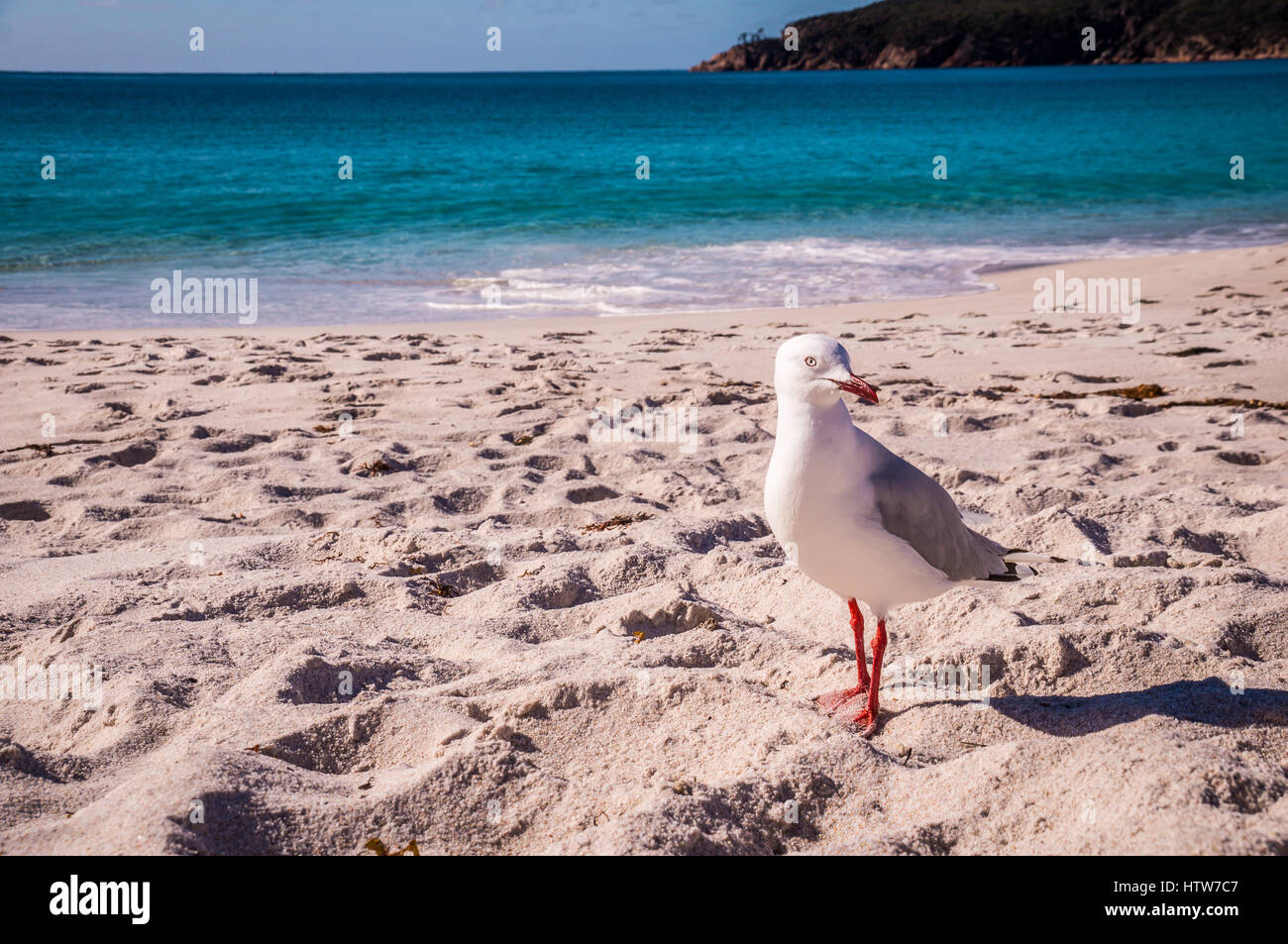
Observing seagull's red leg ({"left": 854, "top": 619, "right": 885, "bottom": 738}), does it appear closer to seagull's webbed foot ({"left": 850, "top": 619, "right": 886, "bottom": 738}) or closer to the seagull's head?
seagull's webbed foot ({"left": 850, "top": 619, "right": 886, "bottom": 738})

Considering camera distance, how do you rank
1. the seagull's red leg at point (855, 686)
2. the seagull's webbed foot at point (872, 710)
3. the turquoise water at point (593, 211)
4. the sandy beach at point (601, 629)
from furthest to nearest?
the turquoise water at point (593, 211)
the seagull's red leg at point (855, 686)
the seagull's webbed foot at point (872, 710)
the sandy beach at point (601, 629)

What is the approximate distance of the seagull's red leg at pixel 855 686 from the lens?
2807mm

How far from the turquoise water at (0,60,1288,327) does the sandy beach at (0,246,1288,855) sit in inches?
208

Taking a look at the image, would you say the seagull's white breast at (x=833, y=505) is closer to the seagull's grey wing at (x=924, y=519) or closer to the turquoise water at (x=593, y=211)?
the seagull's grey wing at (x=924, y=519)

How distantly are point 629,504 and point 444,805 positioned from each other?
2.30 meters

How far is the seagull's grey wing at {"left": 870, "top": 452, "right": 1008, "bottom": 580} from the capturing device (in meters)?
2.55

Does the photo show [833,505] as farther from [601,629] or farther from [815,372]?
[601,629]

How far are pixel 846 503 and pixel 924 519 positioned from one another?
251 millimetres

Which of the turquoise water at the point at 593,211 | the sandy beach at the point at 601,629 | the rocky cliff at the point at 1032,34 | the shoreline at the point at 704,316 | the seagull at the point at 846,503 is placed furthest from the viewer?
the rocky cliff at the point at 1032,34

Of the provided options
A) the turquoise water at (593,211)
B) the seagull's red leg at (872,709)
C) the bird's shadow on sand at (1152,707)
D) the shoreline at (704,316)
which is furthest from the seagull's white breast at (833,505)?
the turquoise water at (593,211)

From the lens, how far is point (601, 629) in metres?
3.24

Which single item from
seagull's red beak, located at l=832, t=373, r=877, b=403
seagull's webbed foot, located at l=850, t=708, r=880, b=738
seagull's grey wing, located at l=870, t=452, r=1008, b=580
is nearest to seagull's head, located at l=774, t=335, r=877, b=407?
seagull's red beak, located at l=832, t=373, r=877, b=403

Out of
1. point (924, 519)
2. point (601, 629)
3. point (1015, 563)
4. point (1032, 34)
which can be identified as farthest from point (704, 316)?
point (1032, 34)

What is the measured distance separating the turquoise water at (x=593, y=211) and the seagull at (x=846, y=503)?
815 centimetres
